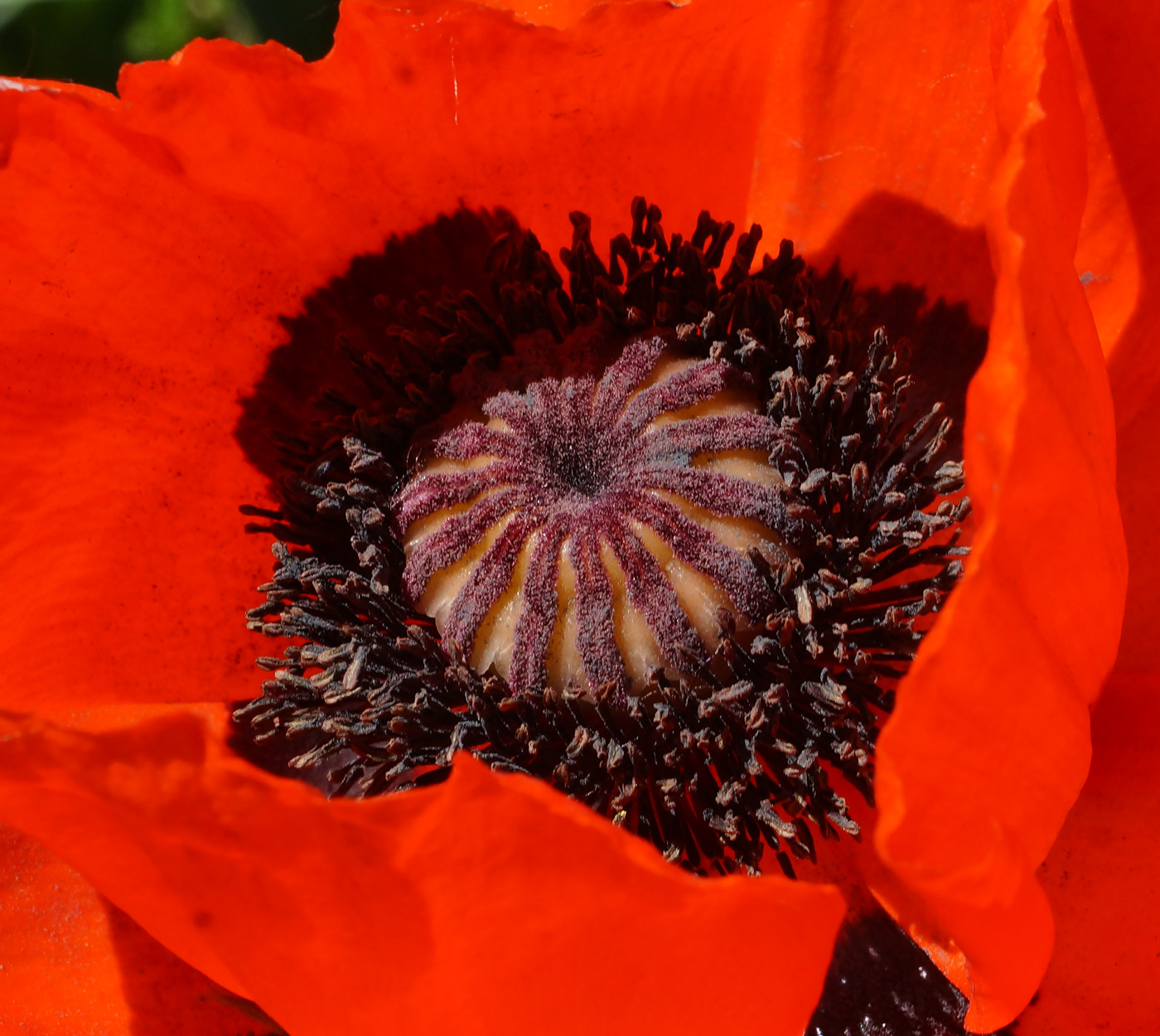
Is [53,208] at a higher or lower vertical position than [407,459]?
higher

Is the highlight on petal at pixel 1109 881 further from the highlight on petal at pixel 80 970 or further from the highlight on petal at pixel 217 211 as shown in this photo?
the highlight on petal at pixel 217 211

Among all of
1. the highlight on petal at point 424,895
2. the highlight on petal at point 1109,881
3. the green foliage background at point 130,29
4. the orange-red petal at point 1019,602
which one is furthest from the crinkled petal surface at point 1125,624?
the green foliage background at point 130,29

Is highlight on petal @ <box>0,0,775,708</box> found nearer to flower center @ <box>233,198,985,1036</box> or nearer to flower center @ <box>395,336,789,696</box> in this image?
flower center @ <box>233,198,985,1036</box>

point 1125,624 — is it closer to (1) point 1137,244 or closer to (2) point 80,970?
(1) point 1137,244

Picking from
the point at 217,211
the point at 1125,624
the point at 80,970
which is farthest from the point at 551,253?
the point at 80,970

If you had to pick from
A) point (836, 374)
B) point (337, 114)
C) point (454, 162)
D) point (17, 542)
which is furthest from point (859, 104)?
point (17, 542)

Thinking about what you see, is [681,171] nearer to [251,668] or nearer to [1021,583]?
[251,668]
